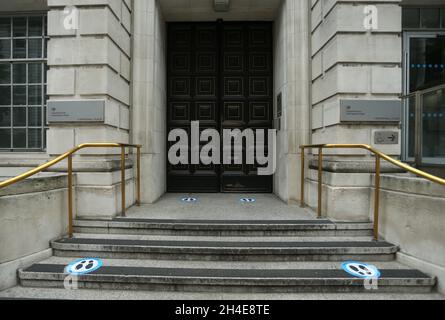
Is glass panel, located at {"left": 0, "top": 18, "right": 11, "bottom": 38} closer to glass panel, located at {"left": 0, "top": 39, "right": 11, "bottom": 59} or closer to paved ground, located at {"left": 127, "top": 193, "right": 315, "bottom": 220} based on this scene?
glass panel, located at {"left": 0, "top": 39, "right": 11, "bottom": 59}

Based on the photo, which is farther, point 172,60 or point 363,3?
point 172,60

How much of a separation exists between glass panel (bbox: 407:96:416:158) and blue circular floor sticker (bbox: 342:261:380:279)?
9.52 feet

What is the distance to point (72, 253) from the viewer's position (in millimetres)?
4254

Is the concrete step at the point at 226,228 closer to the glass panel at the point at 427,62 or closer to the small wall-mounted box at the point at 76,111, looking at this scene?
the small wall-mounted box at the point at 76,111

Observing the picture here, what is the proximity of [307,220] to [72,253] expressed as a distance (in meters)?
4.33

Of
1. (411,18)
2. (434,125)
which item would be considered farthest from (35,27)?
(411,18)

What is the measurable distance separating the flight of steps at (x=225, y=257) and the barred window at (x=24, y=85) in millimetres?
3248

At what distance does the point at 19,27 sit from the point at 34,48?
0.72 meters

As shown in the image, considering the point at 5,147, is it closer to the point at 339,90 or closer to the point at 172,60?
the point at 172,60

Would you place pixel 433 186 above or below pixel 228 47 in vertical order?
below

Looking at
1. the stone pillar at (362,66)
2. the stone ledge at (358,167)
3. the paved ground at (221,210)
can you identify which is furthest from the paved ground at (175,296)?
the stone ledge at (358,167)

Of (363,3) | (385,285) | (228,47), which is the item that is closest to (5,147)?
(228,47)

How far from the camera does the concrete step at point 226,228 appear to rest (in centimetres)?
468

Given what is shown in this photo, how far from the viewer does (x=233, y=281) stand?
353 cm
